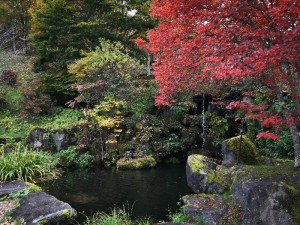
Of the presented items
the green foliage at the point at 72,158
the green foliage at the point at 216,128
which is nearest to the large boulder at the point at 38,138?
the green foliage at the point at 72,158

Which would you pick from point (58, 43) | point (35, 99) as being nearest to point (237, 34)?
point (35, 99)

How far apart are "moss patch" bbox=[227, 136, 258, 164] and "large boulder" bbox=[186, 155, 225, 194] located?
0.89m

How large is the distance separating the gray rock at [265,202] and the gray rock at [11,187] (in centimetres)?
596

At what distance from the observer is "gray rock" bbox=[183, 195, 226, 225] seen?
647cm

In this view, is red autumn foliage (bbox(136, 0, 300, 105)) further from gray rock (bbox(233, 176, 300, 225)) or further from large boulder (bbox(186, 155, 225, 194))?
large boulder (bbox(186, 155, 225, 194))

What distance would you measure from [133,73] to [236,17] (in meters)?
11.1

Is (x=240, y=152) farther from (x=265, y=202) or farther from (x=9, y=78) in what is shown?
(x=9, y=78)

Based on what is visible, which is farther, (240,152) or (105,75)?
(105,75)

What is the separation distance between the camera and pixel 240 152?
916 centimetres

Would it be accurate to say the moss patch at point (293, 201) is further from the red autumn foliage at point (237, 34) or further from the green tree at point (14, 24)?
the green tree at point (14, 24)

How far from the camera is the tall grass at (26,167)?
10.3 metres

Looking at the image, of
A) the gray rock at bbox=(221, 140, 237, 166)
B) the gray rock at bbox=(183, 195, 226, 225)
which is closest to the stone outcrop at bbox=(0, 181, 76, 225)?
the gray rock at bbox=(183, 195, 226, 225)

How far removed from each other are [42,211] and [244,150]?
5771 millimetres

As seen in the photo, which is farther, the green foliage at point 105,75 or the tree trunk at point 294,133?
the green foliage at point 105,75
